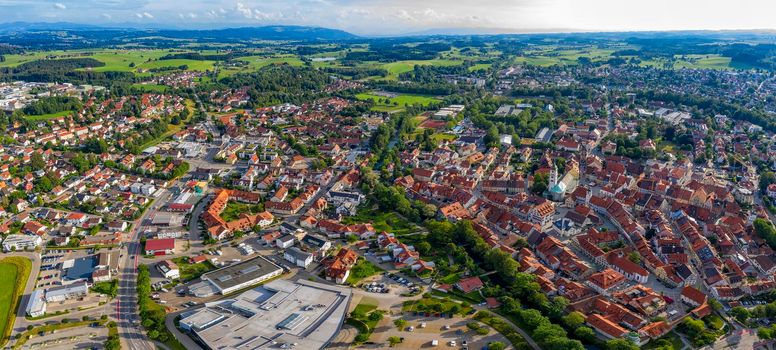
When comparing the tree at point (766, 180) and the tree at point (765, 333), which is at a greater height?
the tree at point (766, 180)

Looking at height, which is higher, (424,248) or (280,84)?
(280,84)

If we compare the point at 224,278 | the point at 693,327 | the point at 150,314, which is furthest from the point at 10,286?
the point at 693,327

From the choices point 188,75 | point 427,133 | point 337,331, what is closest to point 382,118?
point 427,133

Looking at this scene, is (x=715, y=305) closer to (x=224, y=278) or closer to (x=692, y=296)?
(x=692, y=296)

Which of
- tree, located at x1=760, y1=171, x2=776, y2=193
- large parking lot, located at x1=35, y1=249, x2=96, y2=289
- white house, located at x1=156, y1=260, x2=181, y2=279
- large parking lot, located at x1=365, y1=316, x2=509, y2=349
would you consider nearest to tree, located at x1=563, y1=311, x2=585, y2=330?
large parking lot, located at x1=365, y1=316, x2=509, y2=349

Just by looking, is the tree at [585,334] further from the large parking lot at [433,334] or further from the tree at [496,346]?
the tree at [496,346]

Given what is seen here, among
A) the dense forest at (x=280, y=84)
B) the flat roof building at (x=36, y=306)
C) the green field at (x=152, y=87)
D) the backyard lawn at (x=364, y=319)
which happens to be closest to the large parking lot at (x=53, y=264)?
the flat roof building at (x=36, y=306)

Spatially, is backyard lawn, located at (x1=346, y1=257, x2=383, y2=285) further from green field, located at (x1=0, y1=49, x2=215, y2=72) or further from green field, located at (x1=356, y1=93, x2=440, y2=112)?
green field, located at (x1=0, y1=49, x2=215, y2=72)

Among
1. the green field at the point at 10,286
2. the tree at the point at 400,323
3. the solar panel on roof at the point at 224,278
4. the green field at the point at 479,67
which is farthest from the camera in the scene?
the green field at the point at 479,67
